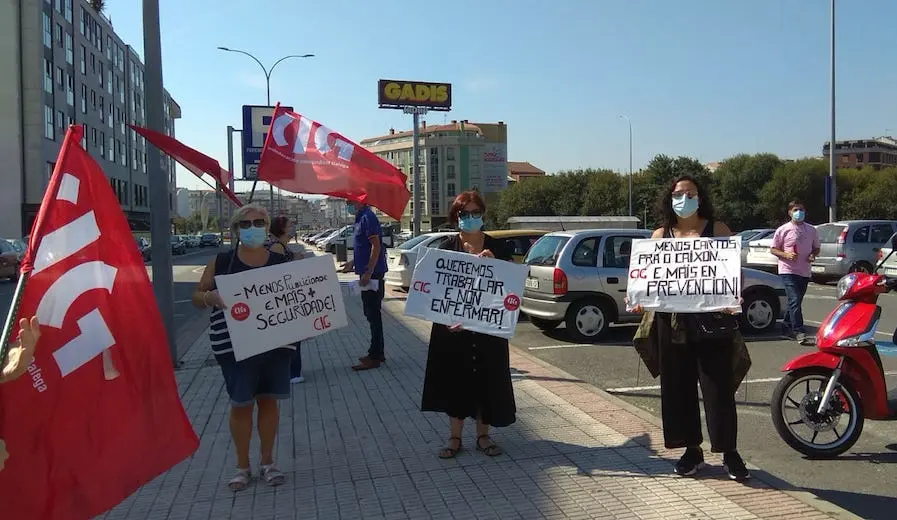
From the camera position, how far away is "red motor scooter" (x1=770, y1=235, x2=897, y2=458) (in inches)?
192

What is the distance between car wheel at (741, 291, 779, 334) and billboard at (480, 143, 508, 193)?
5183 inches

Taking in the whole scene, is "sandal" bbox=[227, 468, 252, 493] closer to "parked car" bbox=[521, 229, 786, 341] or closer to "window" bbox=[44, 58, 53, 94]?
"parked car" bbox=[521, 229, 786, 341]

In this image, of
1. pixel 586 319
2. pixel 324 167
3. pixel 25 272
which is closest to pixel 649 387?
pixel 586 319

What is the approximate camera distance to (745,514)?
3848 millimetres

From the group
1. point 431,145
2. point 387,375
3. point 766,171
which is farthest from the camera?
point 431,145

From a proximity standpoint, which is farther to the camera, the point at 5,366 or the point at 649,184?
the point at 649,184

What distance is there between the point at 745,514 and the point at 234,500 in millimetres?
2887

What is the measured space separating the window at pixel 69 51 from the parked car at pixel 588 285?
5954 centimetres

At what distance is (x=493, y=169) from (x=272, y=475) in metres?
140

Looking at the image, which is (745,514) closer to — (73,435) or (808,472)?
(808,472)

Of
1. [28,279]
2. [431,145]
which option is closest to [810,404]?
[28,279]

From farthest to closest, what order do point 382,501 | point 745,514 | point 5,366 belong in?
point 382,501
point 745,514
point 5,366

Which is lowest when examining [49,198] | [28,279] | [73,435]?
[73,435]

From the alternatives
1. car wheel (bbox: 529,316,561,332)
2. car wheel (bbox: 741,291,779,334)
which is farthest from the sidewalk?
car wheel (bbox: 741,291,779,334)
